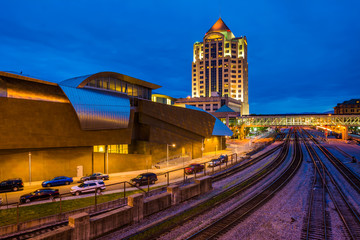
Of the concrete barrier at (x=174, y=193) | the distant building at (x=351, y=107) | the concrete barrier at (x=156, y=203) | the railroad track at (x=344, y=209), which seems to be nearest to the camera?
the railroad track at (x=344, y=209)

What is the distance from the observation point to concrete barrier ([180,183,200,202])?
21.0m

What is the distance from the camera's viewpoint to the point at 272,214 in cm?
1806

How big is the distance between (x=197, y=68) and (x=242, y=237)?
155m

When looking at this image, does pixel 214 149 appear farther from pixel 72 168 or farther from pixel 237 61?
pixel 237 61

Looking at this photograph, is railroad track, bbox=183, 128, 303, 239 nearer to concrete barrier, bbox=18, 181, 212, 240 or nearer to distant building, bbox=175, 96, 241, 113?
concrete barrier, bbox=18, 181, 212, 240

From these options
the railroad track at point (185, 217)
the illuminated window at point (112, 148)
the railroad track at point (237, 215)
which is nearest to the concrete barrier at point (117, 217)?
the railroad track at point (185, 217)

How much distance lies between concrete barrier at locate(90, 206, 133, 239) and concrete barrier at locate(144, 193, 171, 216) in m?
1.66

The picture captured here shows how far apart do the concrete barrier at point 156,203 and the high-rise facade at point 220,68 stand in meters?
140

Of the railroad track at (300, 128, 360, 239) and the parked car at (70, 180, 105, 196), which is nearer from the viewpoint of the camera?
the railroad track at (300, 128, 360, 239)

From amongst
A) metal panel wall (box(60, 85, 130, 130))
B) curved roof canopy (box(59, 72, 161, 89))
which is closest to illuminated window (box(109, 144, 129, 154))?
metal panel wall (box(60, 85, 130, 130))

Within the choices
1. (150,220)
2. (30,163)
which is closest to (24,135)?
(30,163)

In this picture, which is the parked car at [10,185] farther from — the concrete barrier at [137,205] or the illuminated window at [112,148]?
the concrete barrier at [137,205]

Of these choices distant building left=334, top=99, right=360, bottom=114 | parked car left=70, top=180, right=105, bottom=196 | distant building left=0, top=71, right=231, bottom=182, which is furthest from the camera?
distant building left=334, top=99, right=360, bottom=114

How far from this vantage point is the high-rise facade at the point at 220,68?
156125 mm
